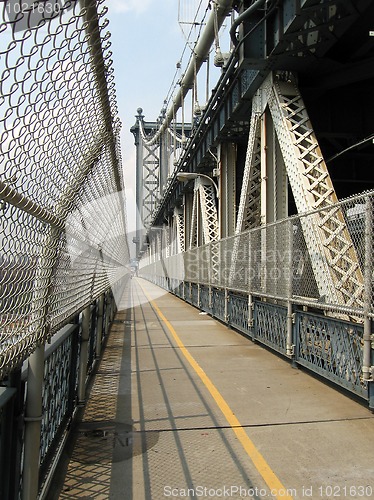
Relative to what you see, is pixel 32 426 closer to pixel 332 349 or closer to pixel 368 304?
pixel 368 304

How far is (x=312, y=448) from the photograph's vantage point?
13.4ft

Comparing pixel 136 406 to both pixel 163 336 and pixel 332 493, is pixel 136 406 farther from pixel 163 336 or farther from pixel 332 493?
pixel 163 336

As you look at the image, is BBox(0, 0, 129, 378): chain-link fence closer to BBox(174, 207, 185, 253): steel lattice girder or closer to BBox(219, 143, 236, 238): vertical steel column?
BBox(219, 143, 236, 238): vertical steel column

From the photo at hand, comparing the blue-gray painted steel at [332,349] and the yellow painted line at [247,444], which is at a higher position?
the blue-gray painted steel at [332,349]

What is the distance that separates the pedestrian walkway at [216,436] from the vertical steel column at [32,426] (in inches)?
28.3

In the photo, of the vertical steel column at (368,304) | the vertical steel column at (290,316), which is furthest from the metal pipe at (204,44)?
the vertical steel column at (368,304)

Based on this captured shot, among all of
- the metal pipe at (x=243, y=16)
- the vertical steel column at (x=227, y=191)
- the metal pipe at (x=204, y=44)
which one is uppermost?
the metal pipe at (x=204, y=44)

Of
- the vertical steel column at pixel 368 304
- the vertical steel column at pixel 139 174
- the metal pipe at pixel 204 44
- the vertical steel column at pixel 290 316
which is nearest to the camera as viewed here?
the vertical steel column at pixel 368 304

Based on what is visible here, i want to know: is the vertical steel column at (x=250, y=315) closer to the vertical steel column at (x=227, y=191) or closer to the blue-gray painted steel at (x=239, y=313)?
the blue-gray painted steel at (x=239, y=313)

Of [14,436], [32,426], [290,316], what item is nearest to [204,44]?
[290,316]

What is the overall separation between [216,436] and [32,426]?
219 centimetres

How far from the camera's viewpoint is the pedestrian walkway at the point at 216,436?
3441 millimetres

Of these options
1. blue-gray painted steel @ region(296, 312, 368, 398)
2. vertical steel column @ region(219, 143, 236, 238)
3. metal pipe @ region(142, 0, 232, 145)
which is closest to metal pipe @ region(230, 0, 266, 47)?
metal pipe @ region(142, 0, 232, 145)

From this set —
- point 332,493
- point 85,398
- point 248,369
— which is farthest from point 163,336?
point 332,493
